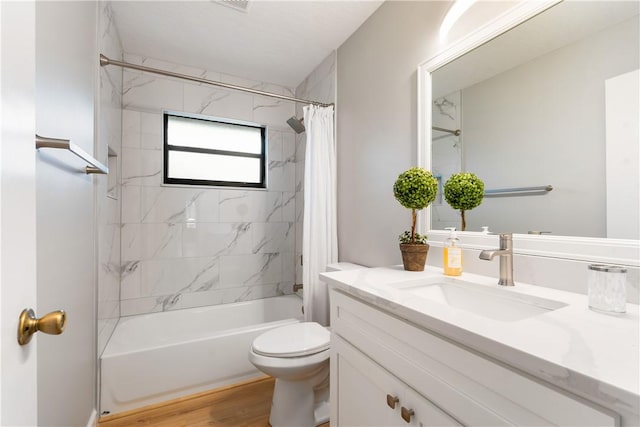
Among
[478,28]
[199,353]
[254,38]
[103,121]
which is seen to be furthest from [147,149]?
[478,28]

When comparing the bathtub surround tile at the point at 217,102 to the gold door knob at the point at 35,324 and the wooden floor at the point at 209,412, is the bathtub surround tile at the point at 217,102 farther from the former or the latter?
the gold door knob at the point at 35,324

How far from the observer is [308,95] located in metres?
2.70

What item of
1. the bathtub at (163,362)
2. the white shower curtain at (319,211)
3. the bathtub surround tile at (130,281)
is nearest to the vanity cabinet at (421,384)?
the white shower curtain at (319,211)

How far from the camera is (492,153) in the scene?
1172mm

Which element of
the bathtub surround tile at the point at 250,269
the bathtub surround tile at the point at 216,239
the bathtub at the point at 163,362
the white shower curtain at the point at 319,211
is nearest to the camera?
the bathtub at the point at 163,362

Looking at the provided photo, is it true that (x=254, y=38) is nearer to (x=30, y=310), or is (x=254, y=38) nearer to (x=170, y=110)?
(x=170, y=110)

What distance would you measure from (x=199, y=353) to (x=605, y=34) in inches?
95.6

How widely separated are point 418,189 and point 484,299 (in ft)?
1.68

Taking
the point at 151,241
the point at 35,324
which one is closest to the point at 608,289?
the point at 35,324

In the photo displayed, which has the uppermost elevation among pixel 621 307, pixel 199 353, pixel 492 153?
pixel 492 153

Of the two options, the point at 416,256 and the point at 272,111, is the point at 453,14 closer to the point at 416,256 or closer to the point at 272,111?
the point at 416,256

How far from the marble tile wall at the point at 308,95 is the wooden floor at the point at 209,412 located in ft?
3.89

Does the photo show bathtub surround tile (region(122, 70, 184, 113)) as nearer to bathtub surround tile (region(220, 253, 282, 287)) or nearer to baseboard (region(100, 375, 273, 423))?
bathtub surround tile (region(220, 253, 282, 287))

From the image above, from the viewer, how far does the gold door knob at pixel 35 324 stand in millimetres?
445
